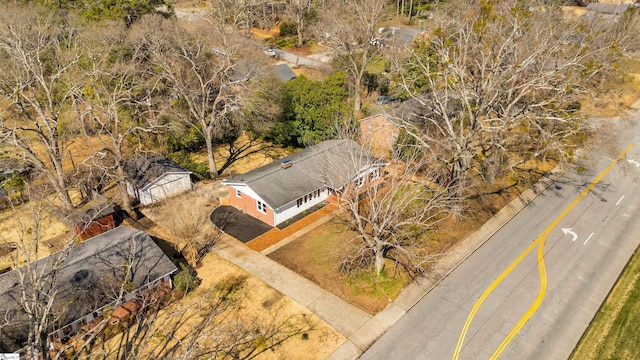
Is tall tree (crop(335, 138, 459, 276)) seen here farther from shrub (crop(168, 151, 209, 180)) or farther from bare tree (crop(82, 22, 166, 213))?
bare tree (crop(82, 22, 166, 213))

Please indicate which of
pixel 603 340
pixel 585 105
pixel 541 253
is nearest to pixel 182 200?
pixel 541 253

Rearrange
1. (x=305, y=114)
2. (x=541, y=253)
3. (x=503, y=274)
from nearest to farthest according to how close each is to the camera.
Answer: (x=503, y=274) → (x=541, y=253) → (x=305, y=114)

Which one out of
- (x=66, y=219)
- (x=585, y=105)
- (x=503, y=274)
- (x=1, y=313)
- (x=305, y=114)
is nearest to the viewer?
(x=1, y=313)

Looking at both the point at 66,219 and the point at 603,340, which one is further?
the point at 66,219

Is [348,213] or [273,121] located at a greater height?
[273,121]

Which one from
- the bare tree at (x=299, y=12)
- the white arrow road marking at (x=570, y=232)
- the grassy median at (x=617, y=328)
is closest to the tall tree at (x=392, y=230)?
the white arrow road marking at (x=570, y=232)

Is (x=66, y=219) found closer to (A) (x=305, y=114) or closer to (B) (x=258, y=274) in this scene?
(B) (x=258, y=274)

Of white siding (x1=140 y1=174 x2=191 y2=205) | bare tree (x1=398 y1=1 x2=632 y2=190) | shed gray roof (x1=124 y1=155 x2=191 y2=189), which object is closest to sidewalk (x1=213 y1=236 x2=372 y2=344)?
white siding (x1=140 y1=174 x2=191 y2=205)
